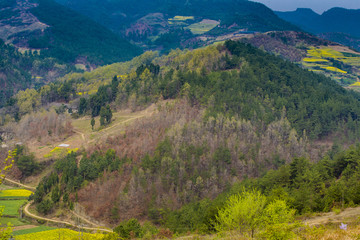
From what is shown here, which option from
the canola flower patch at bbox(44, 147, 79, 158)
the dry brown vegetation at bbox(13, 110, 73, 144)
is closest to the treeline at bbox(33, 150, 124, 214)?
the canola flower patch at bbox(44, 147, 79, 158)

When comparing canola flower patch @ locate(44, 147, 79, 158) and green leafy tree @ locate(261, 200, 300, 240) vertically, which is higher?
green leafy tree @ locate(261, 200, 300, 240)

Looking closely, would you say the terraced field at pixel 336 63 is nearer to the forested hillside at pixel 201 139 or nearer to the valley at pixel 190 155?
the valley at pixel 190 155

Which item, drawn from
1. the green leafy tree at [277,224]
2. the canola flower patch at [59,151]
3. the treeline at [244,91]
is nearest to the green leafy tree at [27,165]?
the canola flower patch at [59,151]

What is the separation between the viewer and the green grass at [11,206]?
2807 inches

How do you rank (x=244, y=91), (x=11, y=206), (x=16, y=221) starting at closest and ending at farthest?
1. (x=16, y=221)
2. (x=11, y=206)
3. (x=244, y=91)

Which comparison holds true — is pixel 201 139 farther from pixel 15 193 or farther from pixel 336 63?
pixel 336 63

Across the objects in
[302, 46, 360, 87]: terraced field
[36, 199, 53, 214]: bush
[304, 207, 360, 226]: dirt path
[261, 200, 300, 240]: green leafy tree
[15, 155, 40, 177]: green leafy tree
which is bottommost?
[36, 199, 53, 214]: bush

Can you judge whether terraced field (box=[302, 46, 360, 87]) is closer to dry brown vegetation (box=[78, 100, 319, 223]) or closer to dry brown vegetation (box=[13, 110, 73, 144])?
dry brown vegetation (box=[78, 100, 319, 223])

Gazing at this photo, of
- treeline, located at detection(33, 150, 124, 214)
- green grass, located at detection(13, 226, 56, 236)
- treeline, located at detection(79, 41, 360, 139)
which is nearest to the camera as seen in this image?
green grass, located at detection(13, 226, 56, 236)

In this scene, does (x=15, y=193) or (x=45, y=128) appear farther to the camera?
(x=45, y=128)

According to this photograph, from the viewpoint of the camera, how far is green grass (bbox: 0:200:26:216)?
7130 cm

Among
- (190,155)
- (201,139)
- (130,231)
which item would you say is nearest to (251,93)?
(201,139)

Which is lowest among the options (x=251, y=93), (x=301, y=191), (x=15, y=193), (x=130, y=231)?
(x=15, y=193)

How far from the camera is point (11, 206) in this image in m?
74.6
